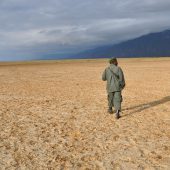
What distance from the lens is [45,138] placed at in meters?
10.7

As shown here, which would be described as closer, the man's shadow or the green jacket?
the green jacket

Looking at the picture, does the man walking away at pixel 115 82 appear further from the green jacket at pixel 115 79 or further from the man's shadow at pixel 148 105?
the man's shadow at pixel 148 105

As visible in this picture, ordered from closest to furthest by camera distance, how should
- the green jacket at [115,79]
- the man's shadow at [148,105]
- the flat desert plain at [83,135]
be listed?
the flat desert plain at [83,135] < the green jacket at [115,79] < the man's shadow at [148,105]

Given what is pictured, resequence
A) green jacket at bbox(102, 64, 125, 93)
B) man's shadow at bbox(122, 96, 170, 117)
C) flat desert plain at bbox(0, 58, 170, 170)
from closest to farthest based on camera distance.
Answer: flat desert plain at bbox(0, 58, 170, 170) → green jacket at bbox(102, 64, 125, 93) → man's shadow at bbox(122, 96, 170, 117)

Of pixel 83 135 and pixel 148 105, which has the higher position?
pixel 83 135

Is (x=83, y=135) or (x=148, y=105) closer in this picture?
(x=83, y=135)

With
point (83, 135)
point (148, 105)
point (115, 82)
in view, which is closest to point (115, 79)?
point (115, 82)

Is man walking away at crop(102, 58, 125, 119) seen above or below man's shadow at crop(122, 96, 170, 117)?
above

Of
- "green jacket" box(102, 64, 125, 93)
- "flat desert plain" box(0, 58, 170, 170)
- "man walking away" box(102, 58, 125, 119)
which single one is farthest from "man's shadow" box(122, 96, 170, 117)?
"green jacket" box(102, 64, 125, 93)

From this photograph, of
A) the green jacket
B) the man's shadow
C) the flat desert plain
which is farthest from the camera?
the man's shadow

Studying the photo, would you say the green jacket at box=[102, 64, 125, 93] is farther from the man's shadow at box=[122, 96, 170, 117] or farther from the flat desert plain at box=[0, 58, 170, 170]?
the man's shadow at box=[122, 96, 170, 117]

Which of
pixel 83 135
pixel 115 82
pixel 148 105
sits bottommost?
pixel 148 105

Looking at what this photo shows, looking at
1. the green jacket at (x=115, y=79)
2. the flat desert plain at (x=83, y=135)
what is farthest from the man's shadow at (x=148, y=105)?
the green jacket at (x=115, y=79)

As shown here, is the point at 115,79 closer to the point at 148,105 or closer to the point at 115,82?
the point at 115,82
